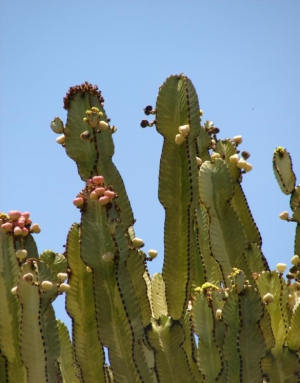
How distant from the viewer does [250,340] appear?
518cm

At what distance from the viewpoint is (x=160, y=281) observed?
600 cm

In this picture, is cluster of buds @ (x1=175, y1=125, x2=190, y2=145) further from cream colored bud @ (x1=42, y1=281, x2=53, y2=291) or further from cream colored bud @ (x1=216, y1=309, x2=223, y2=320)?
cream colored bud @ (x1=42, y1=281, x2=53, y2=291)

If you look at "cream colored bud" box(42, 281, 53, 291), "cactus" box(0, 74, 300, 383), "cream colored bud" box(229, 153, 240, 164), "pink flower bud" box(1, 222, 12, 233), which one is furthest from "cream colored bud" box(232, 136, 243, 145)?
"cream colored bud" box(42, 281, 53, 291)

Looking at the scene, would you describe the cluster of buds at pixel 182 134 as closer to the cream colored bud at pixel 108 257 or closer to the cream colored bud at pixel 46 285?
the cream colored bud at pixel 108 257

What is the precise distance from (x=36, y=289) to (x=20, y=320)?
29 cm

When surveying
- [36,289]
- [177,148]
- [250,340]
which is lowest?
[250,340]

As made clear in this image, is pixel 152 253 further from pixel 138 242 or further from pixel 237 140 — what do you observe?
pixel 237 140

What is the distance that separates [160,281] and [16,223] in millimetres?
1130

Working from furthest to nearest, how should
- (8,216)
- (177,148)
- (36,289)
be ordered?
(177,148) < (8,216) < (36,289)

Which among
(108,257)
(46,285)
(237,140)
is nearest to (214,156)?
(237,140)

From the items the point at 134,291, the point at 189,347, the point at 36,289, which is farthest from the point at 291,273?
the point at 36,289

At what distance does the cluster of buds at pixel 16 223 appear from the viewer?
5331 millimetres

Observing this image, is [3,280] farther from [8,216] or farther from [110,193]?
[110,193]

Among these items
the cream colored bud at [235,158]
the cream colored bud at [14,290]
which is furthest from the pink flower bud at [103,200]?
the cream colored bud at [235,158]
